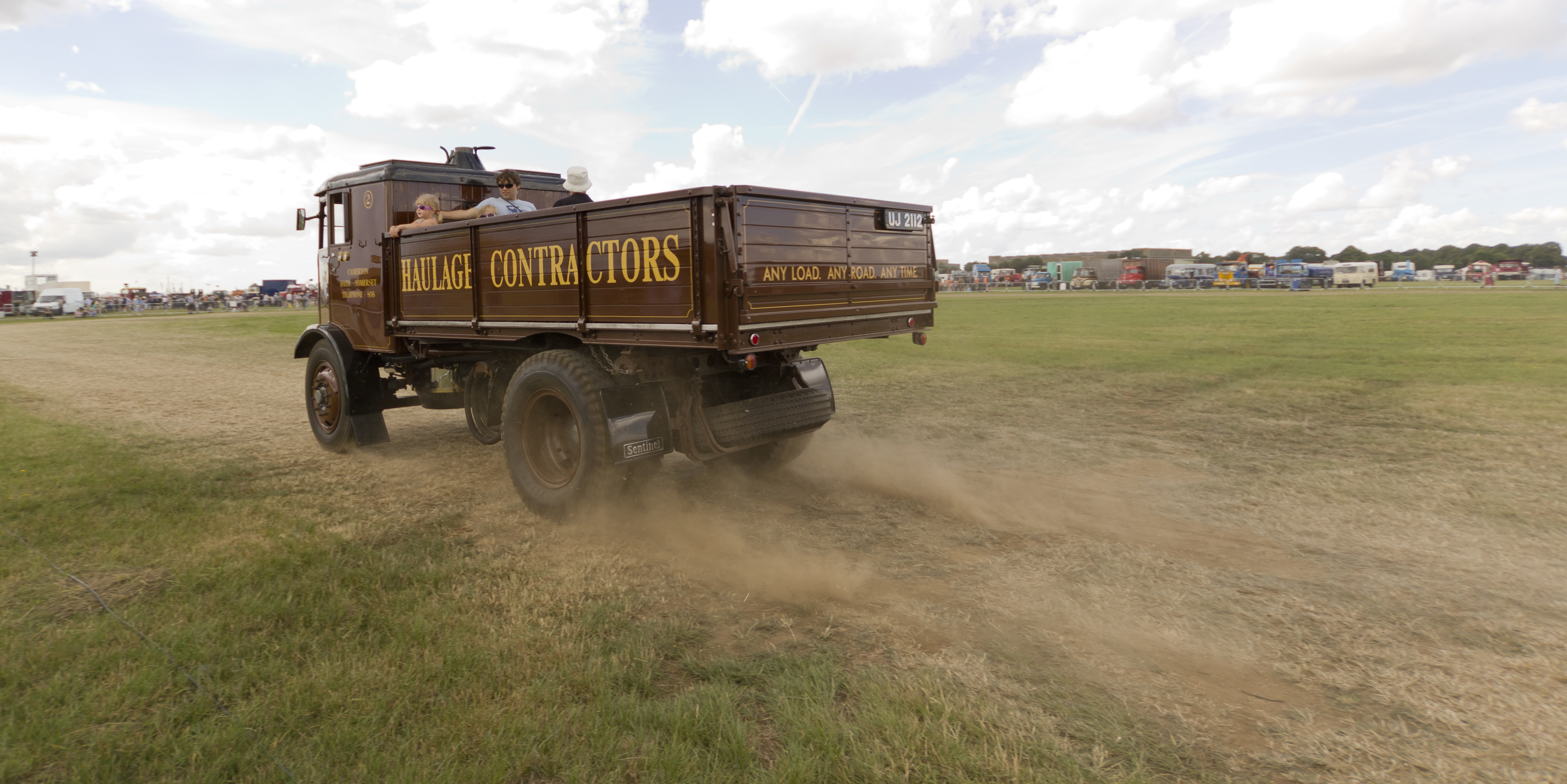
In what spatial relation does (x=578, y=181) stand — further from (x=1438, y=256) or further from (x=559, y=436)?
(x=1438, y=256)

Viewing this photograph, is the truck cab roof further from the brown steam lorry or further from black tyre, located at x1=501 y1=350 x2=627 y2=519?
black tyre, located at x1=501 y1=350 x2=627 y2=519

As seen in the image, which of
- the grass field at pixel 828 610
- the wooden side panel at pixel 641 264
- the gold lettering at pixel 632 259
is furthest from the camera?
the gold lettering at pixel 632 259

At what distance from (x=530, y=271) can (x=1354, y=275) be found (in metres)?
60.7

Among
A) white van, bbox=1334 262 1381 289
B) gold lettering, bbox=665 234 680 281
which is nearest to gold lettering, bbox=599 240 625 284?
gold lettering, bbox=665 234 680 281

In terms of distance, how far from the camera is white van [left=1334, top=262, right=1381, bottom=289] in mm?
51562

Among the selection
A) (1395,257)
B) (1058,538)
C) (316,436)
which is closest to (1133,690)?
(1058,538)

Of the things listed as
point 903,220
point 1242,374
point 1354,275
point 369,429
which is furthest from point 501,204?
point 1354,275

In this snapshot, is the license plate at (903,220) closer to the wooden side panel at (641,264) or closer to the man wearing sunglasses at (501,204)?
the wooden side panel at (641,264)

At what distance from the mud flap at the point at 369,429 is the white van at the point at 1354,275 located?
59.3 meters

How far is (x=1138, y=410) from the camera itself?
10.6 m

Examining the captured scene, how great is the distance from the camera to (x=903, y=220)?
6480 millimetres

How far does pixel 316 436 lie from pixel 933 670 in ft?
26.0

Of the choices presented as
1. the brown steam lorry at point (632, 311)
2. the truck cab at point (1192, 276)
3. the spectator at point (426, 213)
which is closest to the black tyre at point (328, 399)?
the brown steam lorry at point (632, 311)

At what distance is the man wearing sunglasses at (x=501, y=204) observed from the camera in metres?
6.92
